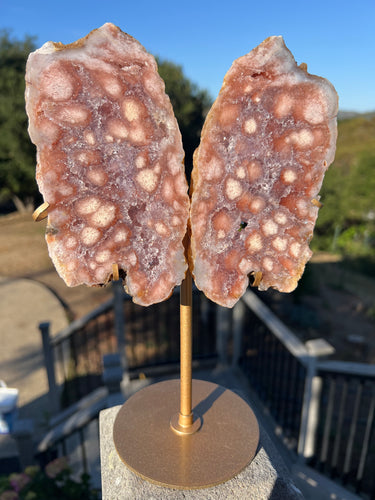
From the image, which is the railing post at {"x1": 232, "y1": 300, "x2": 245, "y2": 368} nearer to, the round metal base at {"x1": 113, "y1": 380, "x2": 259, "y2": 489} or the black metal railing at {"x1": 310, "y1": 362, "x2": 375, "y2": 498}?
the black metal railing at {"x1": 310, "y1": 362, "x2": 375, "y2": 498}

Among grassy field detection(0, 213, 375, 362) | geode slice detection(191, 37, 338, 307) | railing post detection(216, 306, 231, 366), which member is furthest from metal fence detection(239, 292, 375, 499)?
grassy field detection(0, 213, 375, 362)

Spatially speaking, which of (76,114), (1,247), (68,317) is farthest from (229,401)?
(1,247)

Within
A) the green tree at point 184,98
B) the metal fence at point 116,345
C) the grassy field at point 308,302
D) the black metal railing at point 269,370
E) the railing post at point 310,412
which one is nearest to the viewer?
the railing post at point 310,412

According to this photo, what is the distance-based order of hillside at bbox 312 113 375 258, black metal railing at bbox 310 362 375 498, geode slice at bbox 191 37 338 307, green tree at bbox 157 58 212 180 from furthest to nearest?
hillside at bbox 312 113 375 258 → green tree at bbox 157 58 212 180 → black metal railing at bbox 310 362 375 498 → geode slice at bbox 191 37 338 307

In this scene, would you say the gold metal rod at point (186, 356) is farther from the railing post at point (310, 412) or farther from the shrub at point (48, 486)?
the shrub at point (48, 486)

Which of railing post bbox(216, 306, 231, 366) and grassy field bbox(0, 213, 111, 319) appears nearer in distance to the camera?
railing post bbox(216, 306, 231, 366)

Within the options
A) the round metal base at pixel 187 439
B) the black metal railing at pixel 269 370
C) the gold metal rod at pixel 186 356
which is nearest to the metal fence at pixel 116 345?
A: the black metal railing at pixel 269 370

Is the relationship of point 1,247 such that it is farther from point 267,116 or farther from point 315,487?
point 267,116
